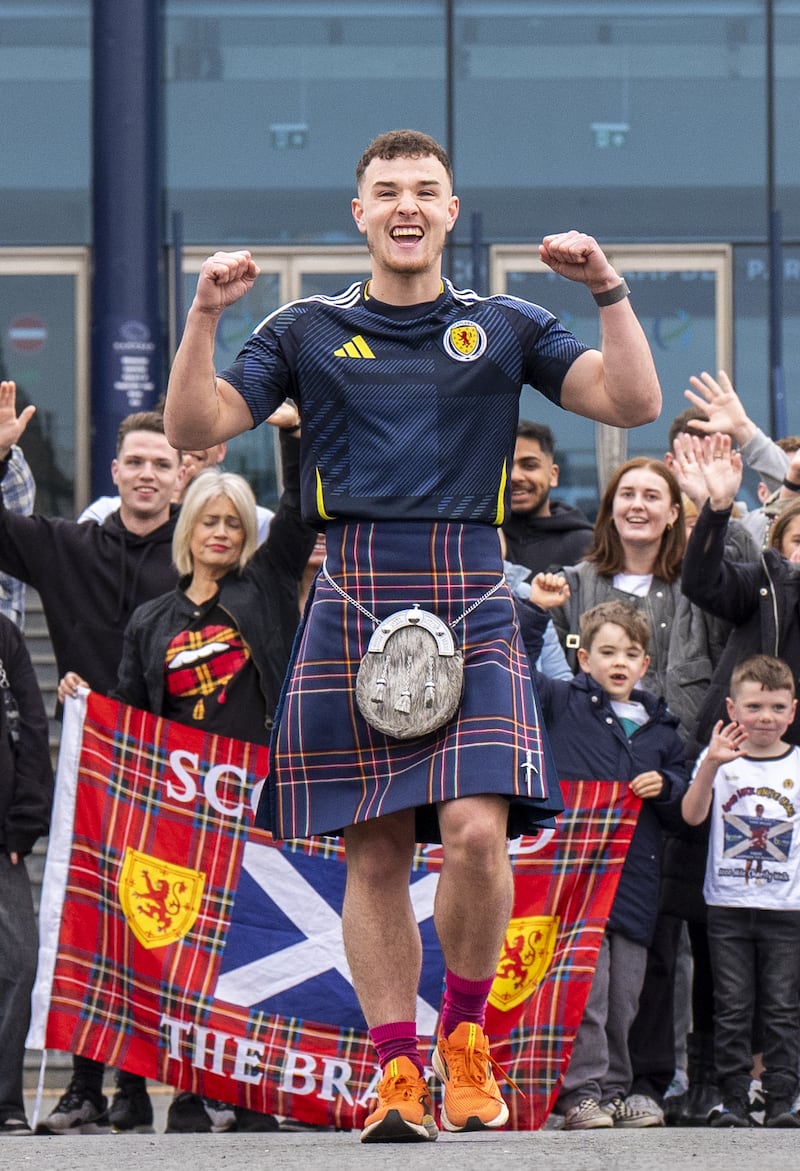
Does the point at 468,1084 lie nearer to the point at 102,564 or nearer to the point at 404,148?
the point at 404,148

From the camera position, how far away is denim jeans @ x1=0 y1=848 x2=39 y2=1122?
19.6 ft

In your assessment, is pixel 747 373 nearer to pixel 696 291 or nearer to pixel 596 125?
pixel 696 291

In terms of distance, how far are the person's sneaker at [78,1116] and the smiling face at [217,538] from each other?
1.68 m

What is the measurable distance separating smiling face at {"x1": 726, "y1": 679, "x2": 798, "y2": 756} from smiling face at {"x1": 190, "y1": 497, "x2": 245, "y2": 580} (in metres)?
1.64

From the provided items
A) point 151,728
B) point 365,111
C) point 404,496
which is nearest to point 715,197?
point 365,111

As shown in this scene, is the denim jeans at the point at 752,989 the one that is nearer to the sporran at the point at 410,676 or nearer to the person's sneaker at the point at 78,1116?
the person's sneaker at the point at 78,1116

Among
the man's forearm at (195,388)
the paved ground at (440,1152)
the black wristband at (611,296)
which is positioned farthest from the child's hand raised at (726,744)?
the man's forearm at (195,388)

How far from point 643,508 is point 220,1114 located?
2380 mm

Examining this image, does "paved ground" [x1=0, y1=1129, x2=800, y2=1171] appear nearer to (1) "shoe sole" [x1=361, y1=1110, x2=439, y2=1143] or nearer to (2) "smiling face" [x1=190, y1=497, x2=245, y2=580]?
(1) "shoe sole" [x1=361, y1=1110, x2=439, y2=1143]

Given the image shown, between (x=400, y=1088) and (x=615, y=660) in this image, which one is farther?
(x=615, y=660)

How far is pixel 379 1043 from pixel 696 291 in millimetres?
10329

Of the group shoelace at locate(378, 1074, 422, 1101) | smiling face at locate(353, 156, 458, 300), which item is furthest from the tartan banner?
smiling face at locate(353, 156, 458, 300)

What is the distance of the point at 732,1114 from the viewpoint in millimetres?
5801

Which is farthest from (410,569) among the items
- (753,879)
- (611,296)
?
(753,879)
